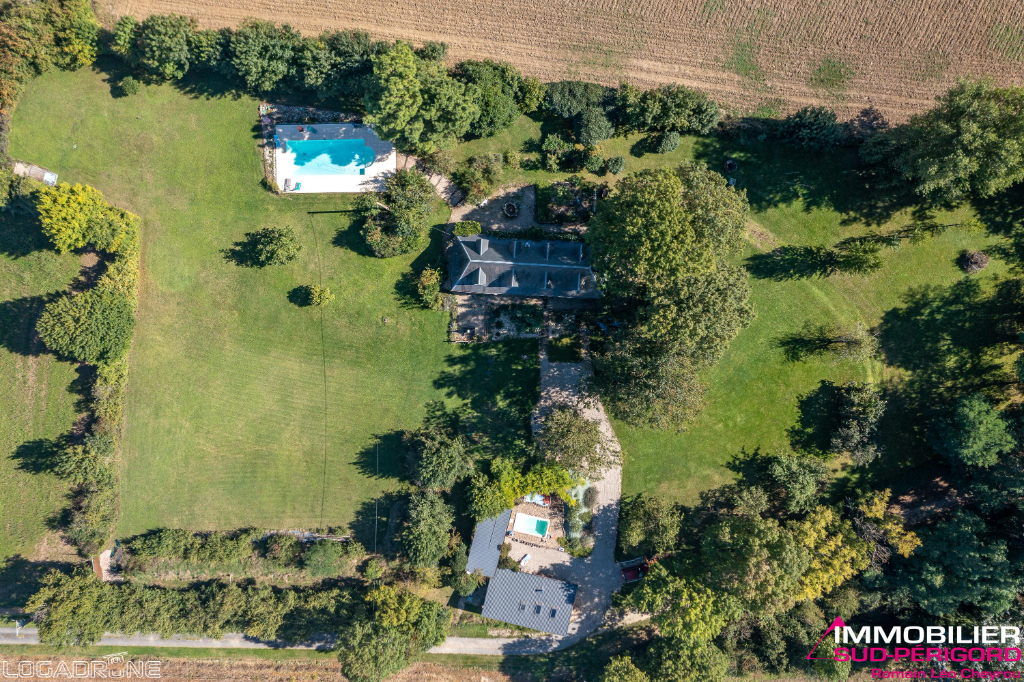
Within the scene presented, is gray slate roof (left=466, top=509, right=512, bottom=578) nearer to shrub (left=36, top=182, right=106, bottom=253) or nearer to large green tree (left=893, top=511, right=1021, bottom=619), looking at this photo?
large green tree (left=893, top=511, right=1021, bottom=619)

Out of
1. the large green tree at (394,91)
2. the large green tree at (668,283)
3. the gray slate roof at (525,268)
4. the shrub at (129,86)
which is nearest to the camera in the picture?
the large green tree at (668,283)

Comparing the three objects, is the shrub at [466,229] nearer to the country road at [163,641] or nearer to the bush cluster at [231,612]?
the bush cluster at [231,612]

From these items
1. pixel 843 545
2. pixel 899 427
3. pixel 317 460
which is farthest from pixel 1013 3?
pixel 317 460

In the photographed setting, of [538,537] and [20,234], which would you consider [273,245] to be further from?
[538,537]

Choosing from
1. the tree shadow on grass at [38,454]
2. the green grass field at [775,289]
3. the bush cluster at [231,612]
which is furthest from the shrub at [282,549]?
the green grass field at [775,289]

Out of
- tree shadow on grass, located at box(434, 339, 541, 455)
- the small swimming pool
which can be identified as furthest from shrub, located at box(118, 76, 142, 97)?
the small swimming pool

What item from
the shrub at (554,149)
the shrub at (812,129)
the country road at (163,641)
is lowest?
the country road at (163,641)
